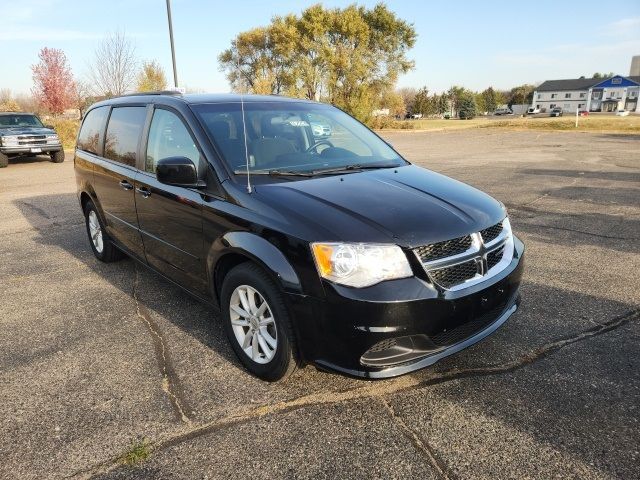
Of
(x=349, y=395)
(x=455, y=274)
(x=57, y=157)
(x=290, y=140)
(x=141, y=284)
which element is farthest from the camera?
(x=57, y=157)

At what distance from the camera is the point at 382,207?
2.80 meters

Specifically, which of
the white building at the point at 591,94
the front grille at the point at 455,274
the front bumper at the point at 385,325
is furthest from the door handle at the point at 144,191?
the white building at the point at 591,94

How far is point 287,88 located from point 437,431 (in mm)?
42218

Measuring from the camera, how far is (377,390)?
9.59 ft

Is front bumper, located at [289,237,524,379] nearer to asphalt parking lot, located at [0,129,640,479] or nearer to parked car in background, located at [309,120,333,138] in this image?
asphalt parking lot, located at [0,129,640,479]

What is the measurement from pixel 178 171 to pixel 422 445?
2174 mm

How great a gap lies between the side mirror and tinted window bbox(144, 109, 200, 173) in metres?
0.19

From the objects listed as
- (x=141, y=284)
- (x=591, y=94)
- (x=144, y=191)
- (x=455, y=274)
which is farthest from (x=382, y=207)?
(x=591, y=94)

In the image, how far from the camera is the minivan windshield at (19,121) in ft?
54.7

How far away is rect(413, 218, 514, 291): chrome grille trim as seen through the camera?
257 cm

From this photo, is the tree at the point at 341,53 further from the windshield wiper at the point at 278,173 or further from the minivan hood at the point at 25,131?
the windshield wiper at the point at 278,173

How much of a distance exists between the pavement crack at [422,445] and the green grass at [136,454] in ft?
4.33

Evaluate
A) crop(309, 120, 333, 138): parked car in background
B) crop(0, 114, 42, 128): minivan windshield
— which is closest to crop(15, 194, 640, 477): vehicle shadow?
crop(309, 120, 333, 138): parked car in background

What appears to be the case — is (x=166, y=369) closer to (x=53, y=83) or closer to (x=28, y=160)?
(x=28, y=160)
